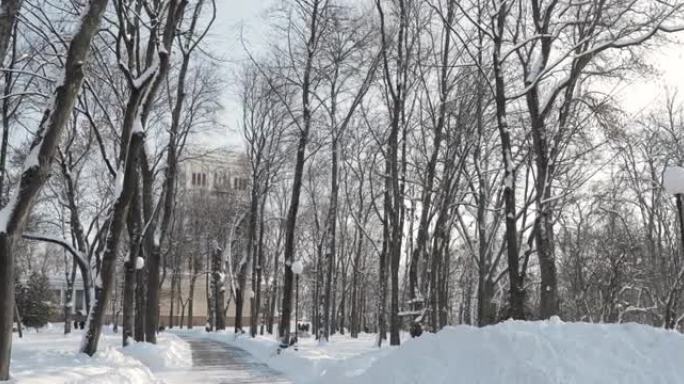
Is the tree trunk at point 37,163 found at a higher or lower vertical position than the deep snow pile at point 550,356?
higher

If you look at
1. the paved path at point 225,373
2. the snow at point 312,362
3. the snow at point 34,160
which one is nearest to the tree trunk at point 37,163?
the snow at point 34,160

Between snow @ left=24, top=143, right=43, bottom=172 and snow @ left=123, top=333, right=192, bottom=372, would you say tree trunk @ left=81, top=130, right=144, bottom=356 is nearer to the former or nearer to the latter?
snow @ left=123, top=333, right=192, bottom=372

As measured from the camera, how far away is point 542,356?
6625 millimetres

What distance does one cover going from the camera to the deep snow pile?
20.4 ft

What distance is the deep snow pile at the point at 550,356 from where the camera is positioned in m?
6.21

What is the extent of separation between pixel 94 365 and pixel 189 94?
583 inches

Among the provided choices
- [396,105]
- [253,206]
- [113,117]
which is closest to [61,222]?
[253,206]

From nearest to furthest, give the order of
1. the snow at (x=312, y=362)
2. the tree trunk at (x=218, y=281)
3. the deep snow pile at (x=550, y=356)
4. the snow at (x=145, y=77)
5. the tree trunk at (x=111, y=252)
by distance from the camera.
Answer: the deep snow pile at (x=550, y=356) → the snow at (x=312, y=362) → the tree trunk at (x=111, y=252) → the snow at (x=145, y=77) → the tree trunk at (x=218, y=281)

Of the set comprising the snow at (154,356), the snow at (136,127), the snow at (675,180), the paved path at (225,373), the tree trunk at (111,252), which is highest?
the snow at (136,127)

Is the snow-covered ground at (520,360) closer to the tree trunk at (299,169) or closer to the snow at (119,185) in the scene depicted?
the snow at (119,185)

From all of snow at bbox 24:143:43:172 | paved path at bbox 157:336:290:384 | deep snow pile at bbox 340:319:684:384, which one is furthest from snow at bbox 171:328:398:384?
snow at bbox 24:143:43:172

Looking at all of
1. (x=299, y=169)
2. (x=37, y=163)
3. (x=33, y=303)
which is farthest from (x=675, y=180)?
(x=33, y=303)

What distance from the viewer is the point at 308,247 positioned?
4944cm

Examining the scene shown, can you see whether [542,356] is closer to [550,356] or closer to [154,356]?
[550,356]
